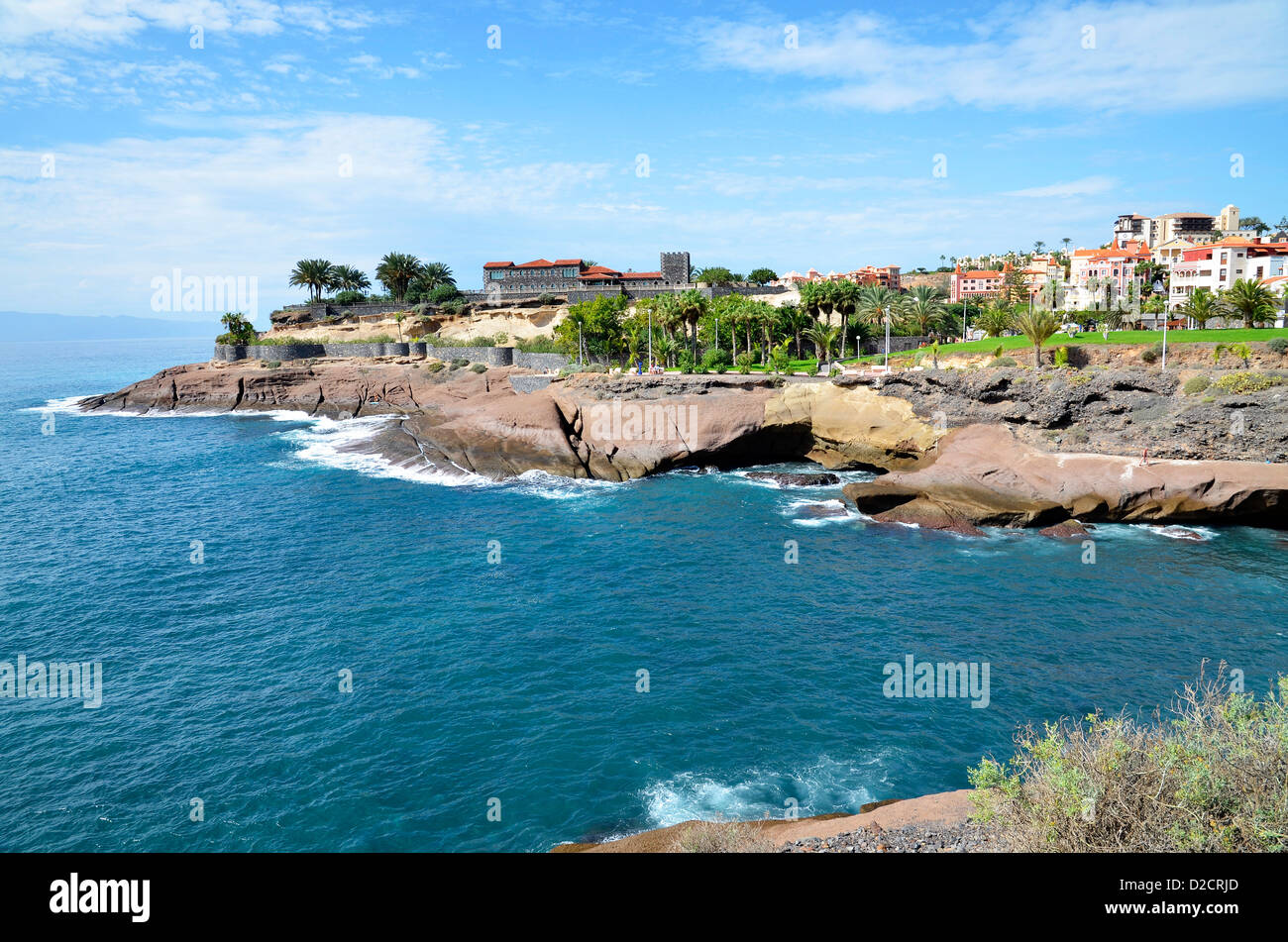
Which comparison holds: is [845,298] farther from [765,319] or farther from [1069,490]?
[1069,490]

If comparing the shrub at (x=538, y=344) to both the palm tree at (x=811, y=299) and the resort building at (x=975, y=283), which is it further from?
the resort building at (x=975, y=283)

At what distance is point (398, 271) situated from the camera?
114 meters

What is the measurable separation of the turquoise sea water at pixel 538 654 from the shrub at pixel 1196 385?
9351mm

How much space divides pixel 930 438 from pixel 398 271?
293ft

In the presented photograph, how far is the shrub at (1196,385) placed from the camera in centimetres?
4184

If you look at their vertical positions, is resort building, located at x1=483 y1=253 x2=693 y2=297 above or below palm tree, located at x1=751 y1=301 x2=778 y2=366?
above

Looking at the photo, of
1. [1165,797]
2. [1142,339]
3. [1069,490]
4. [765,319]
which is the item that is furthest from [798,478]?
[1165,797]

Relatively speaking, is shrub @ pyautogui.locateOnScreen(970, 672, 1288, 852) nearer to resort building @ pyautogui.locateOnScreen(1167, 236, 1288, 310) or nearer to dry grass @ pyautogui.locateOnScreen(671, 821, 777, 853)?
dry grass @ pyautogui.locateOnScreen(671, 821, 777, 853)

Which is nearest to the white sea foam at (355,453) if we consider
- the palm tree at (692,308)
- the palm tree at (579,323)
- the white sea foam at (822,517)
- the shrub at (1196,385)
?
the palm tree at (579,323)

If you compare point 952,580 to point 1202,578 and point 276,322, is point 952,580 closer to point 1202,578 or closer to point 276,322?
point 1202,578

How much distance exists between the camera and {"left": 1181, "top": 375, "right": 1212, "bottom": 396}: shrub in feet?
137

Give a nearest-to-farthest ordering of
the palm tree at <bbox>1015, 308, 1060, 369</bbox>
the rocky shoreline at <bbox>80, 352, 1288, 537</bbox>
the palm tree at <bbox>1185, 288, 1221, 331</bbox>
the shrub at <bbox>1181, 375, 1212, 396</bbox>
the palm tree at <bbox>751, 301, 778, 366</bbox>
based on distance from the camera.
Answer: the rocky shoreline at <bbox>80, 352, 1288, 537</bbox>
the shrub at <bbox>1181, 375, 1212, 396</bbox>
the palm tree at <bbox>1015, 308, 1060, 369</bbox>
the palm tree at <bbox>1185, 288, 1221, 331</bbox>
the palm tree at <bbox>751, 301, 778, 366</bbox>

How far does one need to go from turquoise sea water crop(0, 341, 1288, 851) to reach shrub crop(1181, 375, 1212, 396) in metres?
9.35

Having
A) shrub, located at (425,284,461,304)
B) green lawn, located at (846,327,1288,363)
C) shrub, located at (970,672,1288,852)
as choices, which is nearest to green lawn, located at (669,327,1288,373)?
green lawn, located at (846,327,1288,363)
